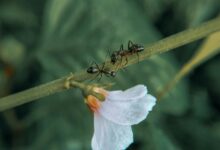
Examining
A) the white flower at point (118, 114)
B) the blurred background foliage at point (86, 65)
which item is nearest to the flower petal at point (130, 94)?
the white flower at point (118, 114)

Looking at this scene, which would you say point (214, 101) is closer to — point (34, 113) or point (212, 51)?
point (34, 113)

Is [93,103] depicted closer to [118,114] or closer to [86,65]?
[118,114]

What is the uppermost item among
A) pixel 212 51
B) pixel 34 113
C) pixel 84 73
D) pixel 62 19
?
pixel 62 19

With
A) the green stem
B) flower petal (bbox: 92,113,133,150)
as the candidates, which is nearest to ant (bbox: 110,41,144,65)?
the green stem

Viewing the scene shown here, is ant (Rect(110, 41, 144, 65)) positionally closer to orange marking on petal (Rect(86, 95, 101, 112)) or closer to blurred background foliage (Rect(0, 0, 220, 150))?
orange marking on petal (Rect(86, 95, 101, 112))

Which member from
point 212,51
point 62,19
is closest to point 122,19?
point 62,19

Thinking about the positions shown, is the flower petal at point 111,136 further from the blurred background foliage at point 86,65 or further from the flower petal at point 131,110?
the blurred background foliage at point 86,65

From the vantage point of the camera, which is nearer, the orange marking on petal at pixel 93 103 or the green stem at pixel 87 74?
the green stem at pixel 87 74
